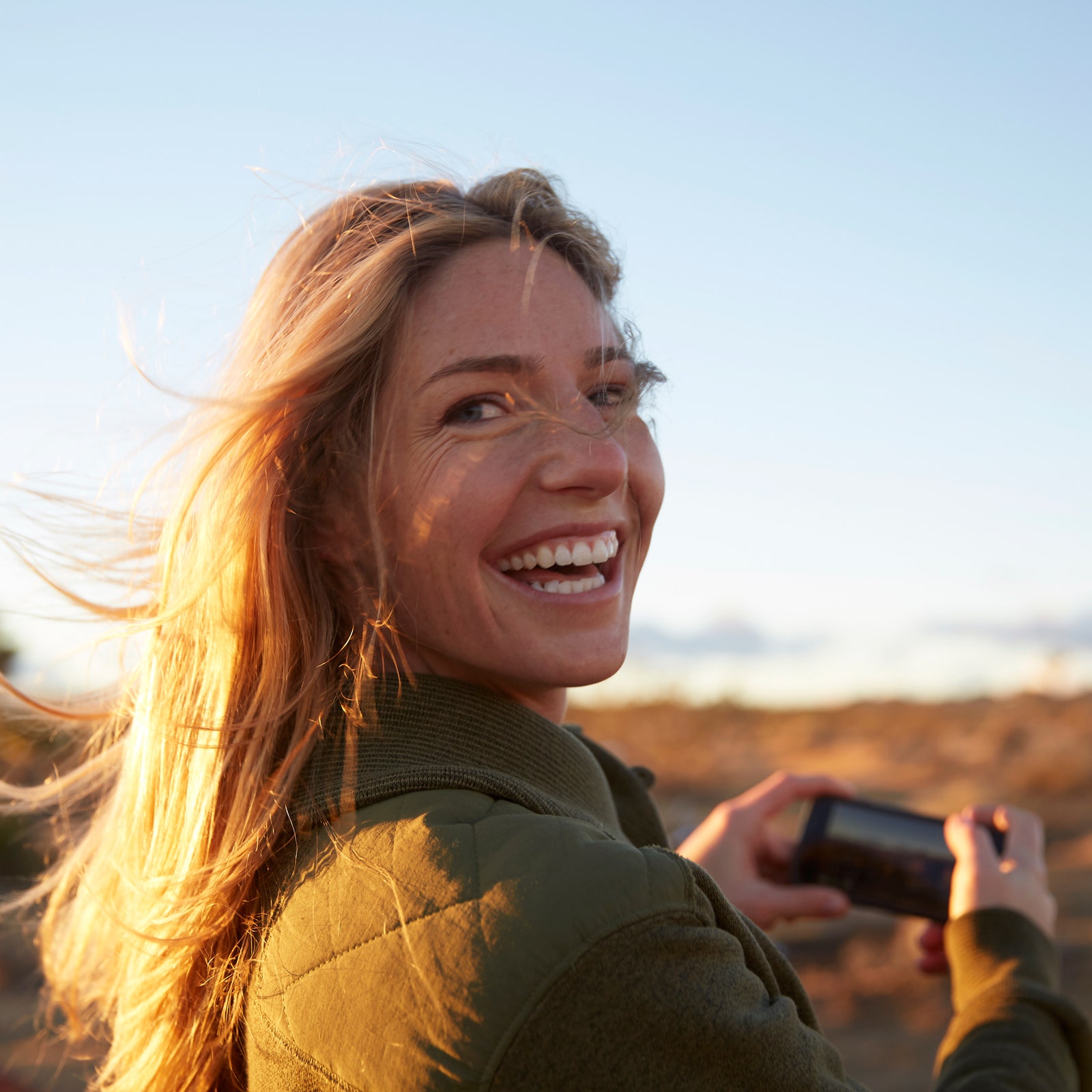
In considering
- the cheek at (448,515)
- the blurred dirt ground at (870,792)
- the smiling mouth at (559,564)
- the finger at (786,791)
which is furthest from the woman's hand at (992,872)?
the cheek at (448,515)

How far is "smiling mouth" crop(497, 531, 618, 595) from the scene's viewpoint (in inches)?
70.9

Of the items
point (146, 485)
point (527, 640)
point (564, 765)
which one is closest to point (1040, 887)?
point (564, 765)

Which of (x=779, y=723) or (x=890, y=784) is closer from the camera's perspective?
(x=890, y=784)

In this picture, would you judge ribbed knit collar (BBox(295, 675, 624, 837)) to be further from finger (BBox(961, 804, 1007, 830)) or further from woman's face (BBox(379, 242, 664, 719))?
finger (BBox(961, 804, 1007, 830))

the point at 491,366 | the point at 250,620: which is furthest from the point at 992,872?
the point at 250,620

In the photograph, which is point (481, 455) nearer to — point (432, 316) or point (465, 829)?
point (432, 316)

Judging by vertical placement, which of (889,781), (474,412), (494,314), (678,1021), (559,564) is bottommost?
(889,781)

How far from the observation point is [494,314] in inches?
71.8

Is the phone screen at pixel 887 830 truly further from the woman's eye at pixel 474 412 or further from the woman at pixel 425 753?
the woman's eye at pixel 474 412

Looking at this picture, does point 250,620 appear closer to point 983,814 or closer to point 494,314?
point 494,314

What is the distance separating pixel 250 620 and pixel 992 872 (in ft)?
5.44

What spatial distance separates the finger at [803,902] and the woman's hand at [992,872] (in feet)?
0.70

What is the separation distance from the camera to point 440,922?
3.97 feet

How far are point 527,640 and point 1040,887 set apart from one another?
4.30 ft
